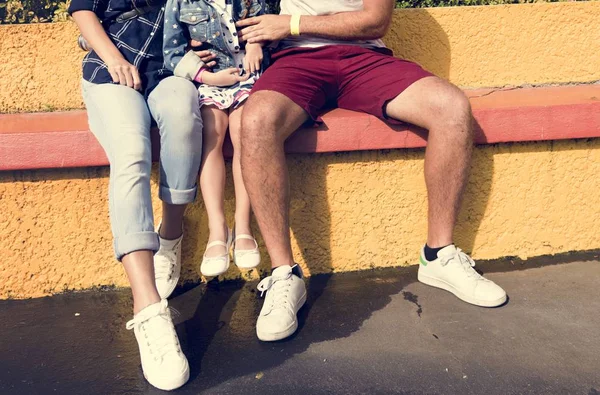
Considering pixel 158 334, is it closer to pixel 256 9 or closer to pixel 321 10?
pixel 256 9

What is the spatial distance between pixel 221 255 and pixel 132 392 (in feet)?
2.23

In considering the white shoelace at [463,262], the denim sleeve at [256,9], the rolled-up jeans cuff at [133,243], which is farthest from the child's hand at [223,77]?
the white shoelace at [463,262]

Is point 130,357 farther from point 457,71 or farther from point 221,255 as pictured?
point 457,71

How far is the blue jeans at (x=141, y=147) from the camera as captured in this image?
228cm

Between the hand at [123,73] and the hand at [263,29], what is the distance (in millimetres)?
560

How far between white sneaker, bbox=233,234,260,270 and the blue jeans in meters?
0.29

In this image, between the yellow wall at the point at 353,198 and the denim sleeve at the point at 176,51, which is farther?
the yellow wall at the point at 353,198

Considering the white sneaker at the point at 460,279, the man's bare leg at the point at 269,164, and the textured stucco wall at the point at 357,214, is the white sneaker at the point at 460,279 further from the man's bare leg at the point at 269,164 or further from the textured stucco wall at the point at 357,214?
the man's bare leg at the point at 269,164

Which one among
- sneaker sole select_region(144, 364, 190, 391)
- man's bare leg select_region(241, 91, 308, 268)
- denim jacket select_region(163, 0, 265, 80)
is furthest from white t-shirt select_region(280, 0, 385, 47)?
sneaker sole select_region(144, 364, 190, 391)

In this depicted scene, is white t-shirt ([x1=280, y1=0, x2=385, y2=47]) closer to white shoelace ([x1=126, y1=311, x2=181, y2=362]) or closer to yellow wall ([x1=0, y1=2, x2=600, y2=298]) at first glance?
yellow wall ([x1=0, y1=2, x2=600, y2=298])

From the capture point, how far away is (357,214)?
2982 mm

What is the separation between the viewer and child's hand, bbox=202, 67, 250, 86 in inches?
Result: 107

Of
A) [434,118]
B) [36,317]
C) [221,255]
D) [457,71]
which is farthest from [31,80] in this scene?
[457,71]

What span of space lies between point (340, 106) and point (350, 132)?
0.25m
